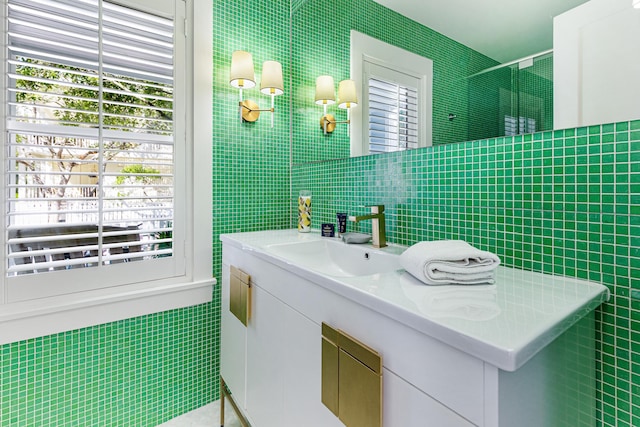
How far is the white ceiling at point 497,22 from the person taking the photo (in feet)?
2.96

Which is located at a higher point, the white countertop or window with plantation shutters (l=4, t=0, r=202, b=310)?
window with plantation shutters (l=4, t=0, r=202, b=310)

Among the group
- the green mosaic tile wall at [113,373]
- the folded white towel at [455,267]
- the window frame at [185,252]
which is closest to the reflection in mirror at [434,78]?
the folded white towel at [455,267]

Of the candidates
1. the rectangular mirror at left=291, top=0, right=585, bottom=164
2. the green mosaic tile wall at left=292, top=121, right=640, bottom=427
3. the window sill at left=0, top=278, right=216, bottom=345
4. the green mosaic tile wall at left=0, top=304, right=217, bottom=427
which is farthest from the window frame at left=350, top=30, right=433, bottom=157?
the green mosaic tile wall at left=0, top=304, right=217, bottom=427

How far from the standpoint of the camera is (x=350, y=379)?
2.48ft

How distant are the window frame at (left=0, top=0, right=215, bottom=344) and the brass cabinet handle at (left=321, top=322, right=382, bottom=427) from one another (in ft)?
3.50

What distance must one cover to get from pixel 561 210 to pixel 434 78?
624 millimetres

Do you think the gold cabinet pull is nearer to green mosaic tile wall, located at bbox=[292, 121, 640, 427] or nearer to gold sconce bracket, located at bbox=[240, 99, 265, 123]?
green mosaic tile wall, located at bbox=[292, 121, 640, 427]

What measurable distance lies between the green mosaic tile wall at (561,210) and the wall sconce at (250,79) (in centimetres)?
92

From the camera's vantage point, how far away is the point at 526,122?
0.93 metres

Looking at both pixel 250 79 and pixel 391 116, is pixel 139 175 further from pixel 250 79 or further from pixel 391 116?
pixel 391 116

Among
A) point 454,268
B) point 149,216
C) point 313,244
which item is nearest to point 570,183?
point 454,268

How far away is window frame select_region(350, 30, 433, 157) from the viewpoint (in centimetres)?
122

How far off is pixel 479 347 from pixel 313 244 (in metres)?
1.05

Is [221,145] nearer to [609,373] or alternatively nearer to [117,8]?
[117,8]
